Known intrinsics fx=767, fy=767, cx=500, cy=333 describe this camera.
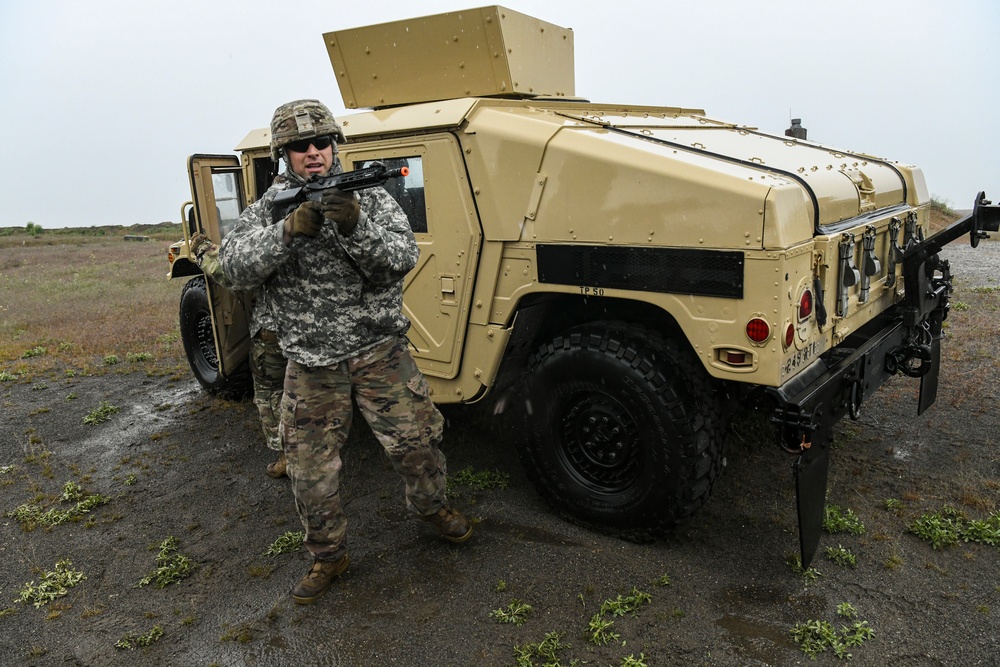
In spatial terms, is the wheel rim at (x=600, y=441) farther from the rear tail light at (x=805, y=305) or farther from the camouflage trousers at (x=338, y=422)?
the rear tail light at (x=805, y=305)

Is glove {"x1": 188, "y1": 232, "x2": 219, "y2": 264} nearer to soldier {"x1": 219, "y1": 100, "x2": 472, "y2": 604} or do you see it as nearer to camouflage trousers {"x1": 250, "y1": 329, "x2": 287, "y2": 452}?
camouflage trousers {"x1": 250, "y1": 329, "x2": 287, "y2": 452}

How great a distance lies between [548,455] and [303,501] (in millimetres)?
1170

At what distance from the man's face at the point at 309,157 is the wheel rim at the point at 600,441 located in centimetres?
153

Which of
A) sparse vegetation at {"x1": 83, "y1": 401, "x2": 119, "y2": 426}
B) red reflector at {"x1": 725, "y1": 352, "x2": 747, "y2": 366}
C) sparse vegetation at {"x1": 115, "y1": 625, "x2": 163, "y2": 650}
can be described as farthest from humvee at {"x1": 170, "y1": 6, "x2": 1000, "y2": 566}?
sparse vegetation at {"x1": 83, "y1": 401, "x2": 119, "y2": 426}

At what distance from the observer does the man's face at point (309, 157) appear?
116 inches

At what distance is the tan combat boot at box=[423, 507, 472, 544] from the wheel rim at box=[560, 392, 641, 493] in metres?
0.59

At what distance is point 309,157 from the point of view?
9.71 ft

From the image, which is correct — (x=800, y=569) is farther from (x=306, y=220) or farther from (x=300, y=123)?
(x=300, y=123)

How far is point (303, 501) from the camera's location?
319cm

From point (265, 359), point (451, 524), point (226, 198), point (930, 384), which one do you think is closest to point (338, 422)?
point (451, 524)

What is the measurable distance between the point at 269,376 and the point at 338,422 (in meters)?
1.33

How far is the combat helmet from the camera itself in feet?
9.50

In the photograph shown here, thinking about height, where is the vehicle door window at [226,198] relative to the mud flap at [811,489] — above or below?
above

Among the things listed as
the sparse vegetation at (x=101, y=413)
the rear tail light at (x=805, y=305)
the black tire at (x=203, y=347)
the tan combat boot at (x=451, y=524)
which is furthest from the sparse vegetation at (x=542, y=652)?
the sparse vegetation at (x=101, y=413)
